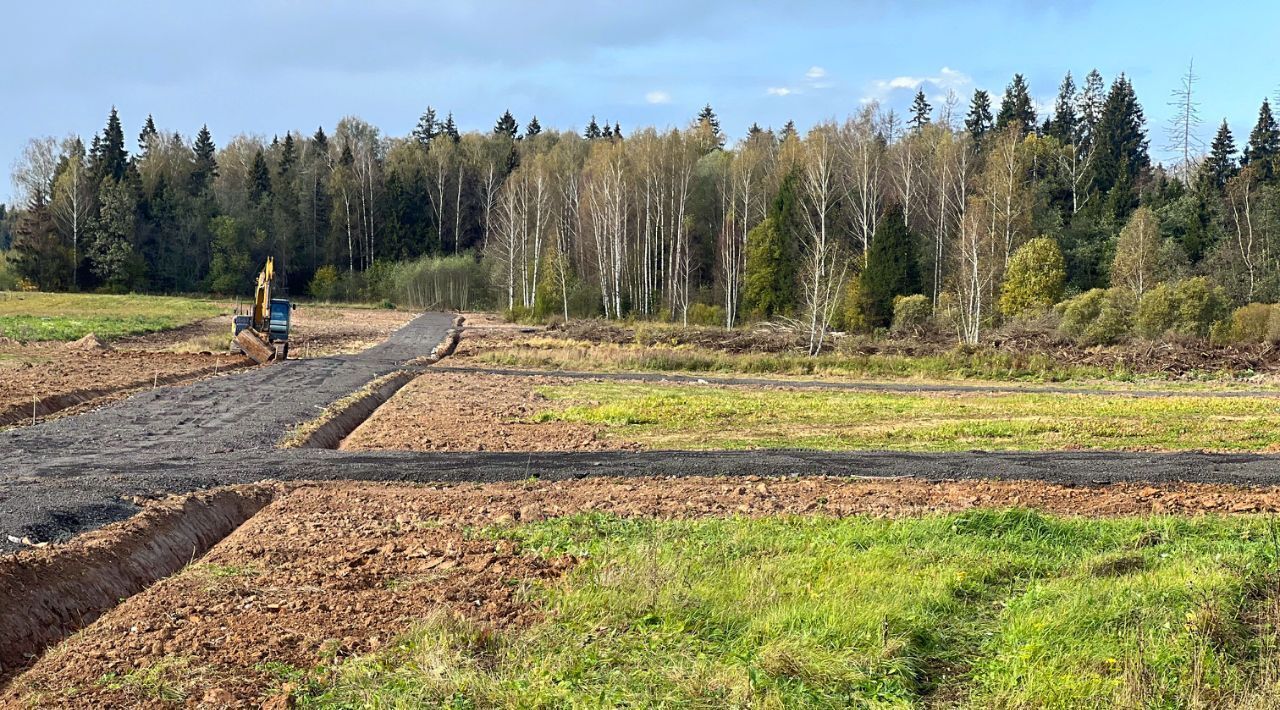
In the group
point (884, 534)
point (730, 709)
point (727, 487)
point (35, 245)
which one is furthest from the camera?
point (35, 245)

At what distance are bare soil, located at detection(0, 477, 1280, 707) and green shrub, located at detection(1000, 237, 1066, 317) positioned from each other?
128 ft

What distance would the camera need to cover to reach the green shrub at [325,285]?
90.3 meters

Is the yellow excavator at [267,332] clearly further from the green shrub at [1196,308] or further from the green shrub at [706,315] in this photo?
the green shrub at [1196,308]

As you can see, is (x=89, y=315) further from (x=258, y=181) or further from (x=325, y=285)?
(x=258, y=181)

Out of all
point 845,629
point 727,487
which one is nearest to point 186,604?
point 845,629

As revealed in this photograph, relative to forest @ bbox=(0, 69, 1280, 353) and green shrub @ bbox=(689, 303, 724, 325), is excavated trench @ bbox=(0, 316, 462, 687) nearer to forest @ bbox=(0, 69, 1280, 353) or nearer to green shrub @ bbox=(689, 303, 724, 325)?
forest @ bbox=(0, 69, 1280, 353)

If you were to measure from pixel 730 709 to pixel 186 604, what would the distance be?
4.57 meters

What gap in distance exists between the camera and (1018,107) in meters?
85.2

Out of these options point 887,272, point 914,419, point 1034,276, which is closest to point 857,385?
point 914,419

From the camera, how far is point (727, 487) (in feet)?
43.1

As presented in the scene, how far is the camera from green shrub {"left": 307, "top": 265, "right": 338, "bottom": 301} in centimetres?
9031

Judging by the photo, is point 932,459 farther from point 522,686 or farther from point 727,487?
point 522,686

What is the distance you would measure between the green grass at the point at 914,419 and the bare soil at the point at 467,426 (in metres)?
0.77

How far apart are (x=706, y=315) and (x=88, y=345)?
1439 inches
